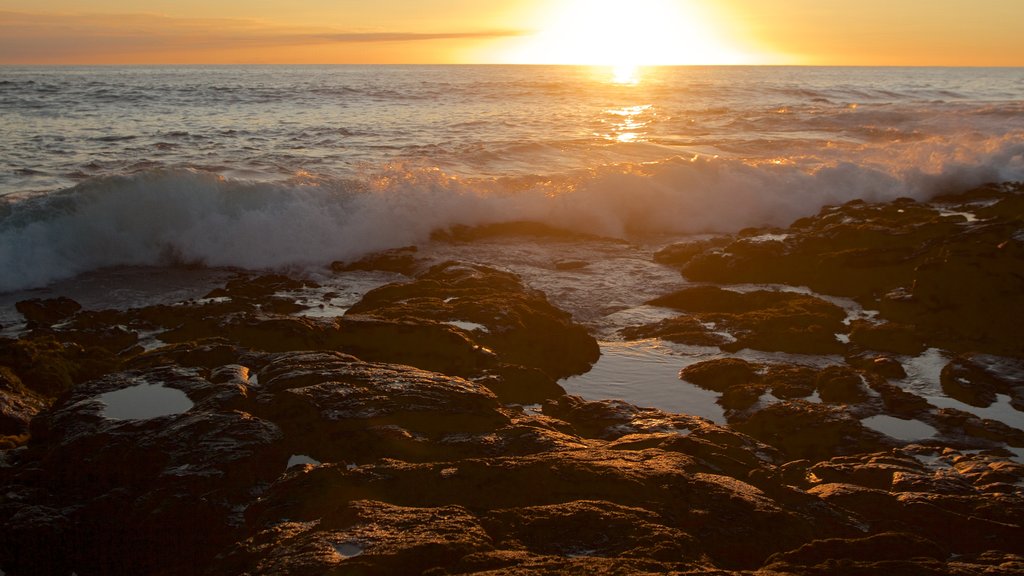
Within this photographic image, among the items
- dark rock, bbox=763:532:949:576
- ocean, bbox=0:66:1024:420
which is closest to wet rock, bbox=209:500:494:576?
dark rock, bbox=763:532:949:576

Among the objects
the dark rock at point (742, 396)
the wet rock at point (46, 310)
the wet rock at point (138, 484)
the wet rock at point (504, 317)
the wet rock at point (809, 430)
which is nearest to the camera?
the wet rock at point (138, 484)

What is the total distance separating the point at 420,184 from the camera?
1484 cm

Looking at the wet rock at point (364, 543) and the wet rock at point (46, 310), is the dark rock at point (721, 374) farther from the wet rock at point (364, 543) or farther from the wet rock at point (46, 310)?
the wet rock at point (46, 310)

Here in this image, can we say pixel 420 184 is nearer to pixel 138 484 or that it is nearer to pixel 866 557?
pixel 138 484

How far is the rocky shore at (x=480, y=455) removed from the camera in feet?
11.5

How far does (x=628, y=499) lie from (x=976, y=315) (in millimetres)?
6211

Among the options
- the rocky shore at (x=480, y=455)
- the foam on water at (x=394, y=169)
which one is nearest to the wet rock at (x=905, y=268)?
the rocky shore at (x=480, y=455)

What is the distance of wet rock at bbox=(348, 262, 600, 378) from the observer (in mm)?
7098

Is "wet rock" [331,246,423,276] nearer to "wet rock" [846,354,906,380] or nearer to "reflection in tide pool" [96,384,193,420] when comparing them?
"wet rock" [846,354,906,380]

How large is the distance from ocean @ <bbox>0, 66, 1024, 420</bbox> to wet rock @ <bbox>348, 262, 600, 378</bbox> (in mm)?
339

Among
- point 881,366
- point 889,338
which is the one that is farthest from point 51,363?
point 889,338

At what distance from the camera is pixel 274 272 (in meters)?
11.9

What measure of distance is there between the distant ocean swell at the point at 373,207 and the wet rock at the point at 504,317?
4.29m

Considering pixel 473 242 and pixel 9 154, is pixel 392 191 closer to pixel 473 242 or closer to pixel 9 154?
pixel 473 242
